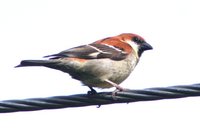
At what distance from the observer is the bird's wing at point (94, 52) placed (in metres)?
7.45

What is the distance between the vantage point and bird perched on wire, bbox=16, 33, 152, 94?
24.1 feet

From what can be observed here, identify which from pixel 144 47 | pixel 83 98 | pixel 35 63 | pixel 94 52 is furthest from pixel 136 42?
pixel 83 98

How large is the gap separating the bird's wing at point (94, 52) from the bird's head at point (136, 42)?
0.63 meters

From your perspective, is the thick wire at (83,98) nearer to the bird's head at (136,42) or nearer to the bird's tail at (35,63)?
the bird's tail at (35,63)

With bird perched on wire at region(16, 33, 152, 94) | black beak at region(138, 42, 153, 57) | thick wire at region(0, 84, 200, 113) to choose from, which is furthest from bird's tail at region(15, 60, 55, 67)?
black beak at region(138, 42, 153, 57)

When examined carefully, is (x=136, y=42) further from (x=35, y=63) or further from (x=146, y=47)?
(x=35, y=63)

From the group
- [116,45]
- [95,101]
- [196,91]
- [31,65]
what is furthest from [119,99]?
[116,45]

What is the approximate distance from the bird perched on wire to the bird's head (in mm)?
290

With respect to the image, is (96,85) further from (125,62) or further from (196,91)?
(196,91)

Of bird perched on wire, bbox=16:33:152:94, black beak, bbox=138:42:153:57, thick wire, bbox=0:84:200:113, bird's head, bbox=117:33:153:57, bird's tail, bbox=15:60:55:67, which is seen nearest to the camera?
thick wire, bbox=0:84:200:113

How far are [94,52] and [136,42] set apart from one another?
154 cm

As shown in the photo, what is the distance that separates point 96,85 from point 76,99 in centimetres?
170

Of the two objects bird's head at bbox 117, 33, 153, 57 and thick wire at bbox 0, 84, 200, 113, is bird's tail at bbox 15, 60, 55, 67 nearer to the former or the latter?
thick wire at bbox 0, 84, 200, 113

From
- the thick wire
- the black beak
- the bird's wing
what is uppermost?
the black beak
